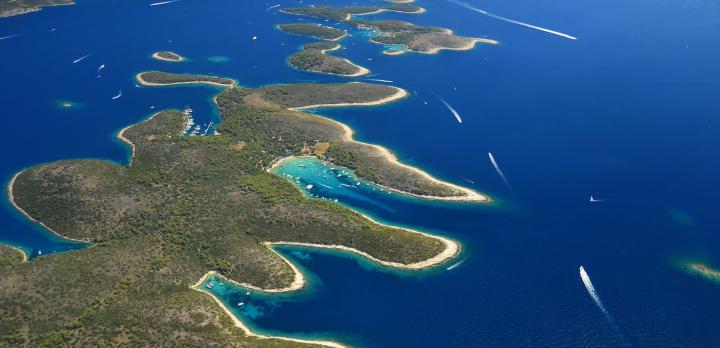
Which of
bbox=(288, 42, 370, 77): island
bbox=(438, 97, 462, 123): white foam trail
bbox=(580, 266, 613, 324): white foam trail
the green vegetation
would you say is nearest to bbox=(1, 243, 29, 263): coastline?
the green vegetation

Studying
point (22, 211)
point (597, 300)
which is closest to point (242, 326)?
point (597, 300)

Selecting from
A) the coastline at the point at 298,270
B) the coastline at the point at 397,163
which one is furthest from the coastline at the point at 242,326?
the coastline at the point at 397,163

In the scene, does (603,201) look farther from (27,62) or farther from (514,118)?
(27,62)

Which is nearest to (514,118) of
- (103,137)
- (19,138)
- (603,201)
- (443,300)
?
(603,201)

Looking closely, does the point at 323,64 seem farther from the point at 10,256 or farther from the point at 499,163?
the point at 10,256

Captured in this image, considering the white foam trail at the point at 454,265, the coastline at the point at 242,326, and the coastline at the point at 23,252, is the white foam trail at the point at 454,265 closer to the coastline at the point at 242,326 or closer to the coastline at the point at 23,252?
the coastline at the point at 242,326

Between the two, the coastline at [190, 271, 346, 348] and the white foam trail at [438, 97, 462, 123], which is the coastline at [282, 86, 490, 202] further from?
the coastline at [190, 271, 346, 348]
